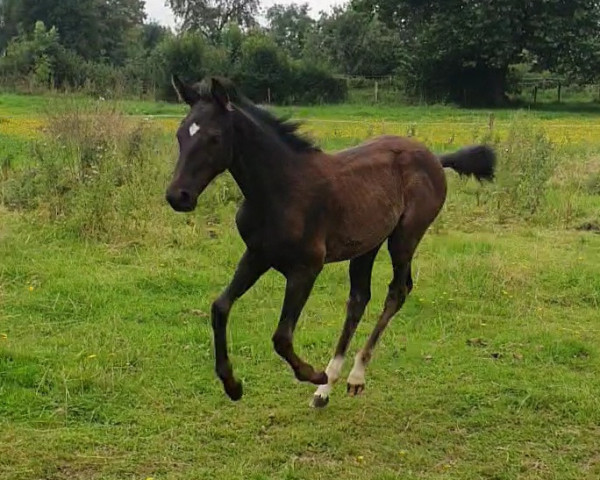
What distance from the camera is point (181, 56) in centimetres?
3831

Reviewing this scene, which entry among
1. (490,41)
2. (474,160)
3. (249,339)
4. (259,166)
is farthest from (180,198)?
(490,41)

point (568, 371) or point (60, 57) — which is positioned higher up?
point (60, 57)

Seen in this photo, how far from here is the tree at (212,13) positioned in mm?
65875

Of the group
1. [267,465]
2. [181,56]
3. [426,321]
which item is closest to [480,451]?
[267,465]

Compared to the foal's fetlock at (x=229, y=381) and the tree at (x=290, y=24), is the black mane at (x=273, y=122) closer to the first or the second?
the foal's fetlock at (x=229, y=381)

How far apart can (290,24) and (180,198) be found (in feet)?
244

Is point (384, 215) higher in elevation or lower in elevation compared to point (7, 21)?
lower

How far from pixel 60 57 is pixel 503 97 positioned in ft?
80.5

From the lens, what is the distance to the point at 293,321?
4668mm

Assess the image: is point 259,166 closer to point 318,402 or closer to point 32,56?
point 318,402

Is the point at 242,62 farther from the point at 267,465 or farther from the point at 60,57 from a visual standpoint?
the point at 267,465

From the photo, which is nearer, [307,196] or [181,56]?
[307,196]

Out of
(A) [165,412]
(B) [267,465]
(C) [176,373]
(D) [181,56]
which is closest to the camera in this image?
(B) [267,465]

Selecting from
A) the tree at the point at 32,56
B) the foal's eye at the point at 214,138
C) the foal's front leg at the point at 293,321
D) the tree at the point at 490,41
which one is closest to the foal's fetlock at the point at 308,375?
the foal's front leg at the point at 293,321
